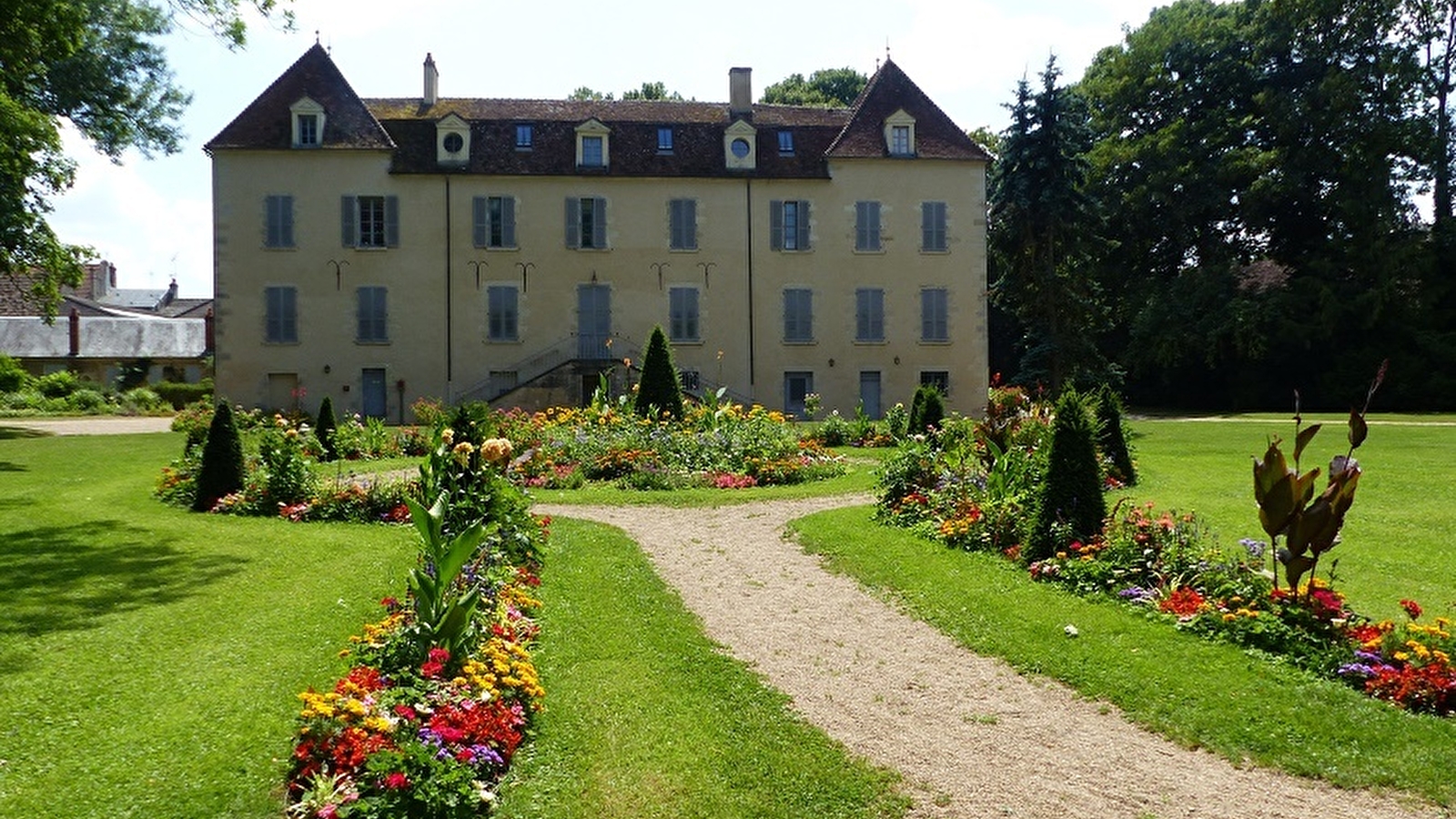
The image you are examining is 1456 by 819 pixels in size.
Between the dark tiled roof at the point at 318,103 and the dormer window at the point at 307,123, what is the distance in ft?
0.51

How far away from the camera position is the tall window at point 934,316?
35.5 meters

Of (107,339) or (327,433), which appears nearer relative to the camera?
(327,433)

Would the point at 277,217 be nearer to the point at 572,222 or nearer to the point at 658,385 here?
the point at 572,222

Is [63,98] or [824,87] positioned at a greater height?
[824,87]

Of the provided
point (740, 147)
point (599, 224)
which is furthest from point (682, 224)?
point (740, 147)

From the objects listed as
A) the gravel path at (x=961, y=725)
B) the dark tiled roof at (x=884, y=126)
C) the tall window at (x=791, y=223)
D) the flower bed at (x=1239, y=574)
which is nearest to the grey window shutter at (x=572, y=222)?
the tall window at (x=791, y=223)

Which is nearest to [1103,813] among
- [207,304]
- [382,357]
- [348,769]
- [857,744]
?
Answer: [857,744]

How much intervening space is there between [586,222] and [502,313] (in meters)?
3.67

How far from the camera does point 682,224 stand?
114 feet

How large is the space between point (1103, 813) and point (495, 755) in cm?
275

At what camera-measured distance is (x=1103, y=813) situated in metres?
5.07

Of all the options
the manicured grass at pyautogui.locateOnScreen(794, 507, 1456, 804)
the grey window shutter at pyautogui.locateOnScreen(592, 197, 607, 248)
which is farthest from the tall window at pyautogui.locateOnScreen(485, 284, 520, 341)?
the manicured grass at pyautogui.locateOnScreen(794, 507, 1456, 804)

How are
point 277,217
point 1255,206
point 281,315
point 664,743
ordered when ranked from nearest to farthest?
point 664,743, point 277,217, point 281,315, point 1255,206

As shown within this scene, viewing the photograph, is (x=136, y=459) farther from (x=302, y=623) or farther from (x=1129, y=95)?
(x=1129, y=95)
